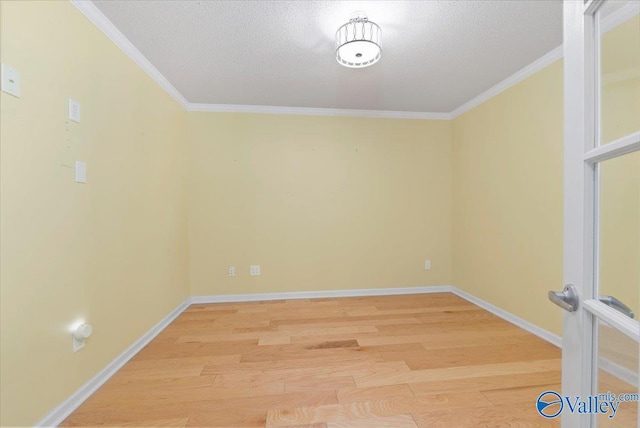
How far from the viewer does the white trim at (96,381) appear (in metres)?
1.32

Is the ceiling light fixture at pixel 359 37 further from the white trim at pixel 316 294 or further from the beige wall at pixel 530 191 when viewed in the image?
the white trim at pixel 316 294

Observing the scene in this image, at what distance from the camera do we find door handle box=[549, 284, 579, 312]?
2.21 feet

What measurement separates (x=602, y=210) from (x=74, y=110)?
2329mm

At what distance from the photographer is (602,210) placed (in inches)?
25.1

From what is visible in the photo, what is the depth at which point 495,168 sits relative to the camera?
8.80 ft


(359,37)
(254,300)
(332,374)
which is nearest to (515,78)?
(359,37)

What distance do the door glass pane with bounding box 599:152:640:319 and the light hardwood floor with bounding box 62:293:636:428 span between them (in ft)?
3.81

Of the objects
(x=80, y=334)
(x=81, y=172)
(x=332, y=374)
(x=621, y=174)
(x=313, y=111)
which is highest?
(x=313, y=111)

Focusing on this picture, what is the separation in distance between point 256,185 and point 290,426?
242cm

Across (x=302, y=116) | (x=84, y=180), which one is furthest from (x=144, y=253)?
(x=302, y=116)

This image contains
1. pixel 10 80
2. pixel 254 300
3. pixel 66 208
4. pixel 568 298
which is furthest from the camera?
pixel 254 300

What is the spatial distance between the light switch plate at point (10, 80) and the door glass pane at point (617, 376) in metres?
→ 2.21

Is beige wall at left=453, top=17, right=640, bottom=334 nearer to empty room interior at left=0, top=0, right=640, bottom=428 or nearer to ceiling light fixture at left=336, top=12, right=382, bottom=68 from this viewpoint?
empty room interior at left=0, top=0, right=640, bottom=428

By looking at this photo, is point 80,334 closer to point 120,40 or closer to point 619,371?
point 120,40
